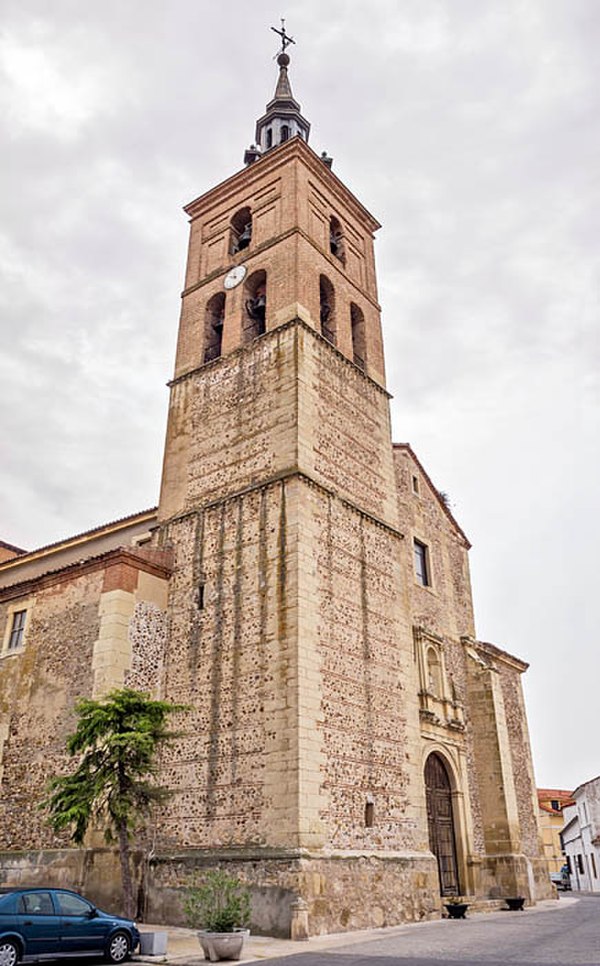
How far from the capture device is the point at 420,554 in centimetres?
2228

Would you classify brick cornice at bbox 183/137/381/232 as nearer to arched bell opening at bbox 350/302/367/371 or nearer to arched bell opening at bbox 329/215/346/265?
arched bell opening at bbox 329/215/346/265

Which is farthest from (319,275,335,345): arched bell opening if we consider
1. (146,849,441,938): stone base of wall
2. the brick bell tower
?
(146,849,441,938): stone base of wall

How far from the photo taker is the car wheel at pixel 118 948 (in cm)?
992

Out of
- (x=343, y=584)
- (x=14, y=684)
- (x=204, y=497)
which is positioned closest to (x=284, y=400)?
(x=204, y=497)

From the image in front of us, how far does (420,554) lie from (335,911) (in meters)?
11.1

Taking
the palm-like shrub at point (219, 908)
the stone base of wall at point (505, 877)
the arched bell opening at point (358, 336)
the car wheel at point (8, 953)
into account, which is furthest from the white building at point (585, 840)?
the car wheel at point (8, 953)

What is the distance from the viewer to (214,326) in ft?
73.7

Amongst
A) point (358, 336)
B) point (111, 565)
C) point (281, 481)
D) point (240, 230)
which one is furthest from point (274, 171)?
point (111, 565)

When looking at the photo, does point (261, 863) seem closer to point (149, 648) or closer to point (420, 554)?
point (149, 648)

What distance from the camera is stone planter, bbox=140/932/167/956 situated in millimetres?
10234

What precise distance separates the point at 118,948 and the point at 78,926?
0.71 m

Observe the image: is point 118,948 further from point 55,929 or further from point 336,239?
point 336,239

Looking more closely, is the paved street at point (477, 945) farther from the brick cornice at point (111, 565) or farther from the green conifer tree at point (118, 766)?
the brick cornice at point (111, 565)

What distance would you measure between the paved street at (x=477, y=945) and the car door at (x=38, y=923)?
9.29 feet
